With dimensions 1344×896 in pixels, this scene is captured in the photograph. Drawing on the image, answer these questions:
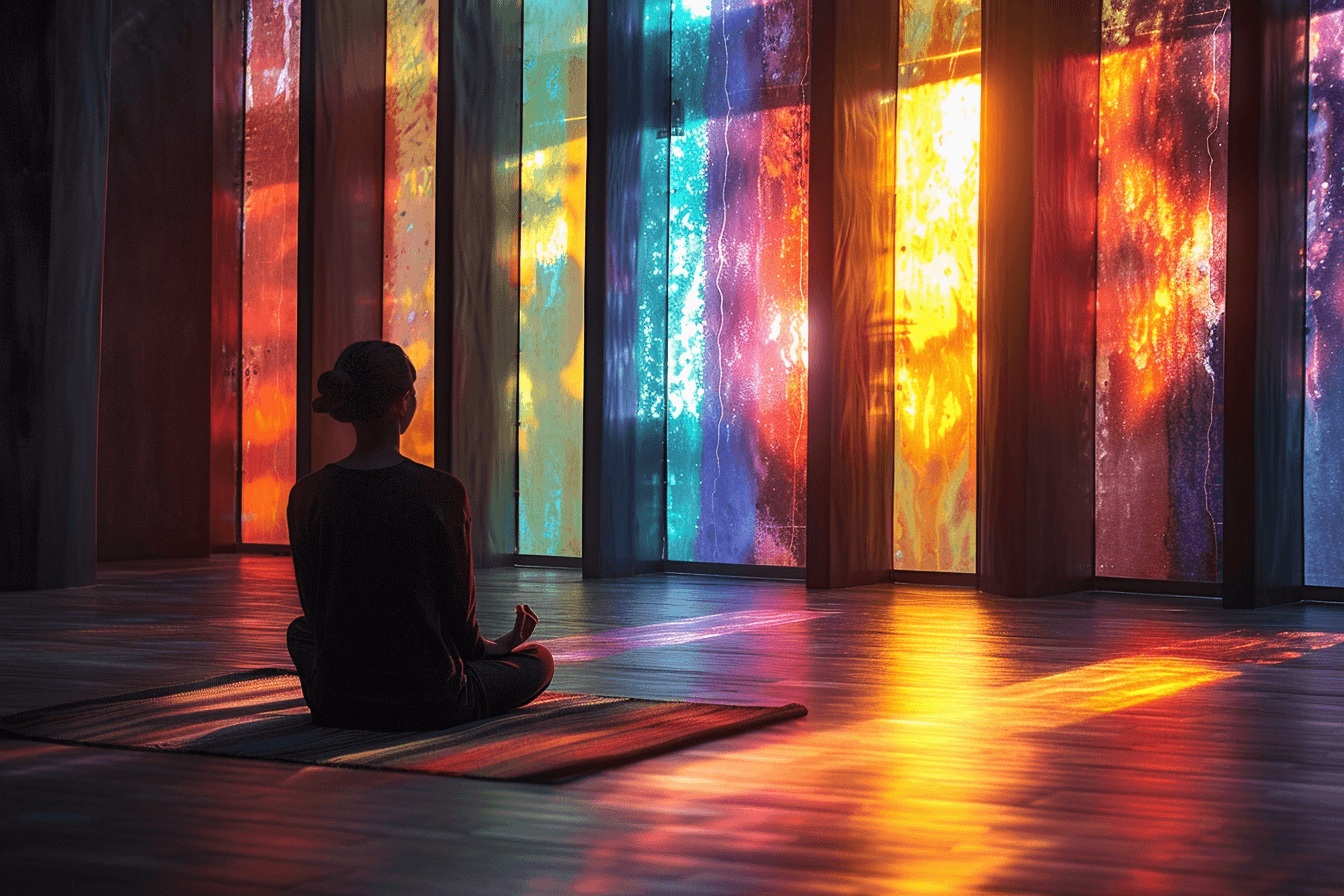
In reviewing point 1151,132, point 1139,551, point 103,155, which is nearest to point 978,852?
point 1139,551

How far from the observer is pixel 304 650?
11.5 ft

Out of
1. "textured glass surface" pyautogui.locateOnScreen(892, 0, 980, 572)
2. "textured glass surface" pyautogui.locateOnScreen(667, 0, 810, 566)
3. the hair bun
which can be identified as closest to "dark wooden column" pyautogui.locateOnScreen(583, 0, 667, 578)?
"textured glass surface" pyautogui.locateOnScreen(667, 0, 810, 566)

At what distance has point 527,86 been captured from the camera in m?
9.47

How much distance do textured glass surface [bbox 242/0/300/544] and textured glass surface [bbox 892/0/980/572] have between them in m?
4.77

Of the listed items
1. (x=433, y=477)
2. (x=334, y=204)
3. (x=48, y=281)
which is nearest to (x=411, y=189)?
(x=334, y=204)

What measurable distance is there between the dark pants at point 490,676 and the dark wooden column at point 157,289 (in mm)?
6786

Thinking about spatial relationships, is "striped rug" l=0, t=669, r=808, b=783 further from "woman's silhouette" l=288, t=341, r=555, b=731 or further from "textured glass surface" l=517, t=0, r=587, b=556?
"textured glass surface" l=517, t=0, r=587, b=556

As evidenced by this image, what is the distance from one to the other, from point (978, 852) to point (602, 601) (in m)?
4.79

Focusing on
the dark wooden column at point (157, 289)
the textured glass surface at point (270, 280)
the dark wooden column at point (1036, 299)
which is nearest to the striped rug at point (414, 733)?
the dark wooden column at point (1036, 299)

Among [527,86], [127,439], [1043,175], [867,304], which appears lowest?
[127,439]

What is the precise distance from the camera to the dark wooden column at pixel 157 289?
32.1ft

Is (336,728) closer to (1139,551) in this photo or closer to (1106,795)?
(1106,795)

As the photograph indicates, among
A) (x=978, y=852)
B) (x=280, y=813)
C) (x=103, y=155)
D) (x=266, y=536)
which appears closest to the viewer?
(x=978, y=852)

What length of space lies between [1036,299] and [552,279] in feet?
11.1
